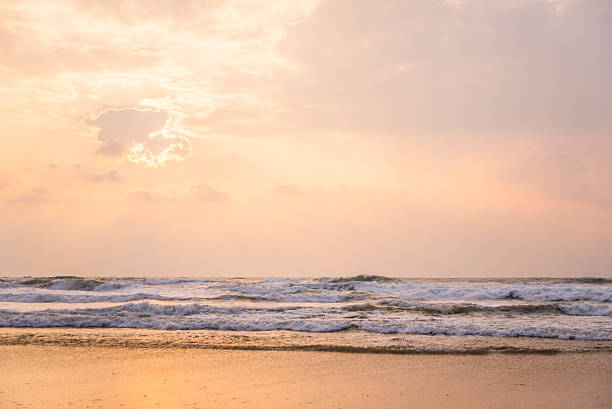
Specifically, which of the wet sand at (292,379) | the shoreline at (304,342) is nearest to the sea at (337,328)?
the shoreline at (304,342)

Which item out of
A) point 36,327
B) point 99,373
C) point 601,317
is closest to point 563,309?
point 601,317

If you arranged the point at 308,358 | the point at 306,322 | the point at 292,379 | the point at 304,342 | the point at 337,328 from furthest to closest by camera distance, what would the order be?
the point at 306,322 → the point at 337,328 → the point at 304,342 → the point at 308,358 → the point at 292,379

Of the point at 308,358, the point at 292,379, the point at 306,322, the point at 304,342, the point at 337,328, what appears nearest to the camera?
the point at 292,379

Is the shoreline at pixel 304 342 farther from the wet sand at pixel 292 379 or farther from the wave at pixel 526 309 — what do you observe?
the wave at pixel 526 309

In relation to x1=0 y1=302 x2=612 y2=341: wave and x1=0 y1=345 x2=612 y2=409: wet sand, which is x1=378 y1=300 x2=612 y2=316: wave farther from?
x1=0 y1=345 x2=612 y2=409: wet sand

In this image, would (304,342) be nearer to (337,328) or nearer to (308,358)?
(308,358)

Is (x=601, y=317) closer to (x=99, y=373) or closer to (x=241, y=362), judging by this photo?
(x=241, y=362)

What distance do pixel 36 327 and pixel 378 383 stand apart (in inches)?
488

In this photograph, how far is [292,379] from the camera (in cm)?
877

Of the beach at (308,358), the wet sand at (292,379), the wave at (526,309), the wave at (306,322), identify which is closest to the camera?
the wet sand at (292,379)

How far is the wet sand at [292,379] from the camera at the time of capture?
7328 millimetres

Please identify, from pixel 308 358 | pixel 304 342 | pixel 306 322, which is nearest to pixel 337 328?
pixel 306 322

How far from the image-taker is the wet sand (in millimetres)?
7328

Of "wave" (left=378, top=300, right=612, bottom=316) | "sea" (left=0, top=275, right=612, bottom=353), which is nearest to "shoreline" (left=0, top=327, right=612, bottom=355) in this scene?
"sea" (left=0, top=275, right=612, bottom=353)
